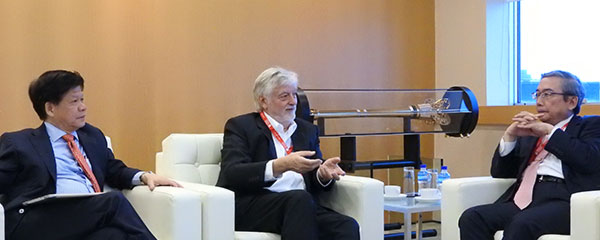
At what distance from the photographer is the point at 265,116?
11.2 ft

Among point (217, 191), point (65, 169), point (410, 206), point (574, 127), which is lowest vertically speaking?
point (410, 206)

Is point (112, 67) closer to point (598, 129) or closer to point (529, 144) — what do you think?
point (529, 144)

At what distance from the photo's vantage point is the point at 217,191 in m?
2.89

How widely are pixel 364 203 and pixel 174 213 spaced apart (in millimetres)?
876

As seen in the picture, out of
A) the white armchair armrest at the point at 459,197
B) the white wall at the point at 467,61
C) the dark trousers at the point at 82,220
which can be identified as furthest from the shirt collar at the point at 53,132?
the white wall at the point at 467,61

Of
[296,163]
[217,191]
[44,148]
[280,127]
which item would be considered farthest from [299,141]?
[44,148]

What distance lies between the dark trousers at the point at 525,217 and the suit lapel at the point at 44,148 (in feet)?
5.86

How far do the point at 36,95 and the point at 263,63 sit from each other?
78.6 inches

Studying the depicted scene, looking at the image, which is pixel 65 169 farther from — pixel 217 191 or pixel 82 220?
pixel 217 191

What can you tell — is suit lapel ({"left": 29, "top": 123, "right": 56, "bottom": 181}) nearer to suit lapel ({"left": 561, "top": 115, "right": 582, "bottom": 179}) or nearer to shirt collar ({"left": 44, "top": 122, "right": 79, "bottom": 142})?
shirt collar ({"left": 44, "top": 122, "right": 79, "bottom": 142})

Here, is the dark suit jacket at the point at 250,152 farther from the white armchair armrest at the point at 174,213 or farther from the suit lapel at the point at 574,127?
the suit lapel at the point at 574,127

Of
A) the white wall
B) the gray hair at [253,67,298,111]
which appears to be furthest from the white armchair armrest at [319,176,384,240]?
the white wall

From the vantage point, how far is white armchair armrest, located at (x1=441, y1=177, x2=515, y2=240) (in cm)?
334

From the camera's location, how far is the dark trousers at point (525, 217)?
2.98 metres
